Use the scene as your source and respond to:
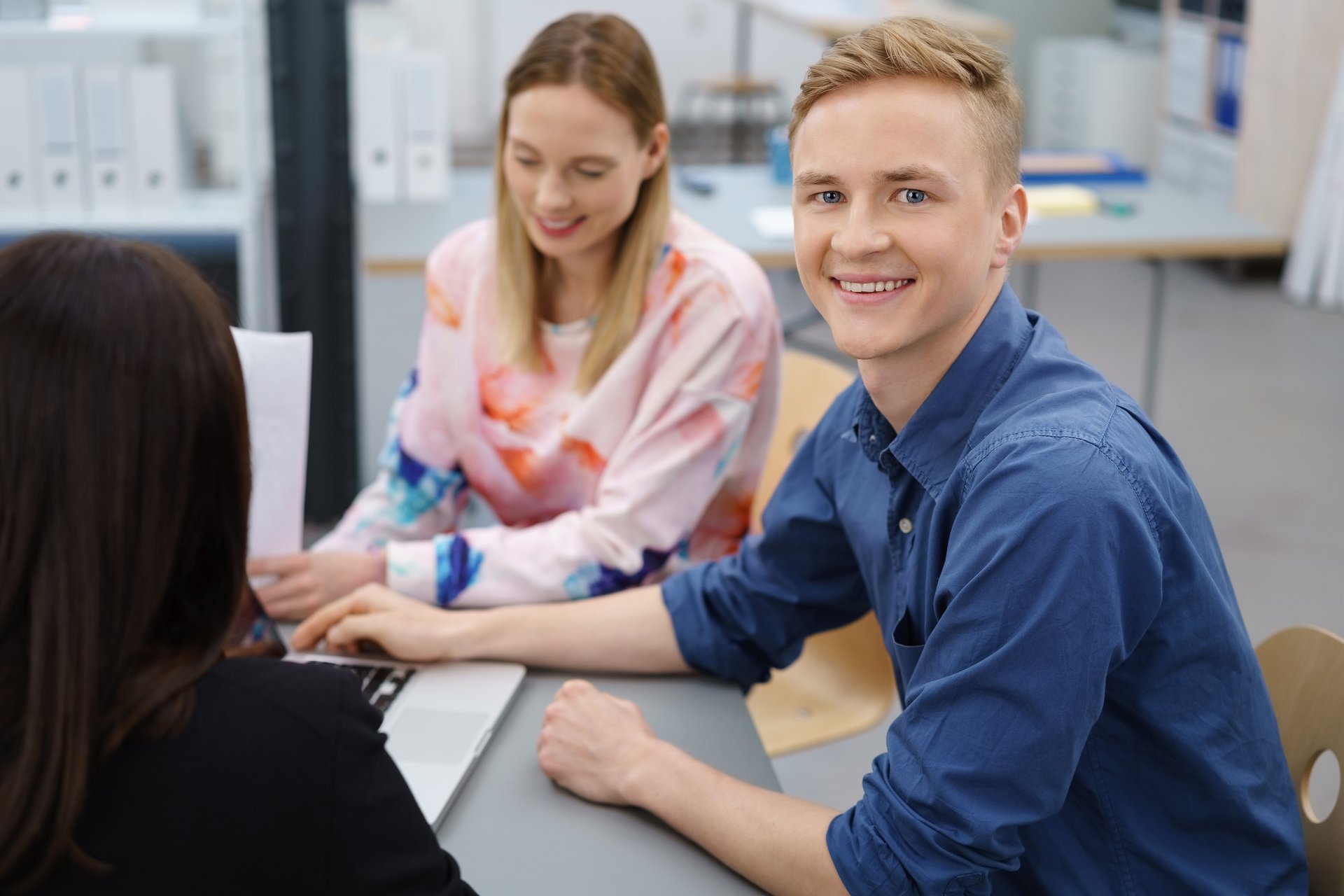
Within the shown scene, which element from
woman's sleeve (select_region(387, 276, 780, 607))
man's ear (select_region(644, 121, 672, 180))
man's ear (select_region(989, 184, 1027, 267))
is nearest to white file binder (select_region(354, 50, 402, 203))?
man's ear (select_region(644, 121, 672, 180))

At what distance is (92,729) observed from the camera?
2.35 ft

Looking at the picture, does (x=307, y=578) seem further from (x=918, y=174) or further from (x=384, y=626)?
(x=918, y=174)

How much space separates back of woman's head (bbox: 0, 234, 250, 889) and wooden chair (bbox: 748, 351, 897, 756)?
3.18 ft

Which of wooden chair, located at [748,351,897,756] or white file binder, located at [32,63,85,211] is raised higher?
white file binder, located at [32,63,85,211]

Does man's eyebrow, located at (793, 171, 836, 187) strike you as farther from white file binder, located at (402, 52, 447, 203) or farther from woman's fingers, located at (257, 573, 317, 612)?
white file binder, located at (402, 52, 447, 203)

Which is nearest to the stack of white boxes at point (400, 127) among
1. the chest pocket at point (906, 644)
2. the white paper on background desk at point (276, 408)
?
the white paper on background desk at point (276, 408)

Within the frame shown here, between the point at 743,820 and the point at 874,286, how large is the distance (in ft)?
1.36

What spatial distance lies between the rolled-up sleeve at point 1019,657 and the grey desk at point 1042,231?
1.96 metres

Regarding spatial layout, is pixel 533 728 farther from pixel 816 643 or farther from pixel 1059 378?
pixel 816 643

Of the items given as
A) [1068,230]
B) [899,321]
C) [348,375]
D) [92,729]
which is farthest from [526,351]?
[1068,230]

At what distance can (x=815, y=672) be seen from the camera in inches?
69.1

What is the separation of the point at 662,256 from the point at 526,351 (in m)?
0.20

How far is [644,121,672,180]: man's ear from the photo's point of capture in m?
1.60

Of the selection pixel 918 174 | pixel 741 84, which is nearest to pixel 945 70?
pixel 918 174
